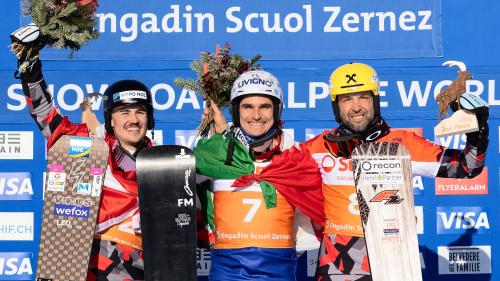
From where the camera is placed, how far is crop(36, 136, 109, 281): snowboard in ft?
17.2

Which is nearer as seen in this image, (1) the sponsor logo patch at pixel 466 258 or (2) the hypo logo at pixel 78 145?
(2) the hypo logo at pixel 78 145

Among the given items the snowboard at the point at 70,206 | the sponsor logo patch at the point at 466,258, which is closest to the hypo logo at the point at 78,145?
the snowboard at the point at 70,206

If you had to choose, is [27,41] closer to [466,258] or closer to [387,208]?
[387,208]

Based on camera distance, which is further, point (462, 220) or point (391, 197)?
point (462, 220)

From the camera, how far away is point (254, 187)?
17.1 feet

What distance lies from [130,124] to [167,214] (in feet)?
2.06

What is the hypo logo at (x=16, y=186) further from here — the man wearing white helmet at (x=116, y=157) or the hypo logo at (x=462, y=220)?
the hypo logo at (x=462, y=220)

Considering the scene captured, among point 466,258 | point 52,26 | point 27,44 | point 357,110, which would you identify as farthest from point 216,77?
point 466,258

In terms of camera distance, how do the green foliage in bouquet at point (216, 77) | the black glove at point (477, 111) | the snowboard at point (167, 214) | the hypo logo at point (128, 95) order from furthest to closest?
1. the green foliage in bouquet at point (216, 77)
2. the hypo logo at point (128, 95)
3. the snowboard at point (167, 214)
4. the black glove at point (477, 111)

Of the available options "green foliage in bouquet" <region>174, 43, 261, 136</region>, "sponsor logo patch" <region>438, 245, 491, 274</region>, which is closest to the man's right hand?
"green foliage in bouquet" <region>174, 43, 261, 136</region>

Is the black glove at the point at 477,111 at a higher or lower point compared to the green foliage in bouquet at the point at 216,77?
lower

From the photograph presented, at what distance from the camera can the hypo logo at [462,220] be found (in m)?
7.02

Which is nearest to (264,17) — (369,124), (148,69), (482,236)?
(148,69)

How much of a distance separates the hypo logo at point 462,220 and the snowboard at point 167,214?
2.60 metres
